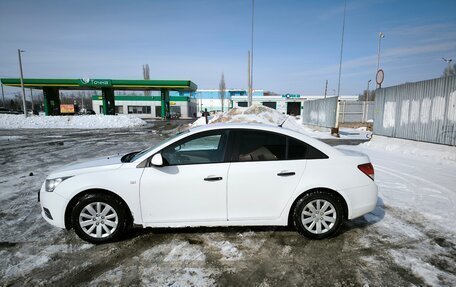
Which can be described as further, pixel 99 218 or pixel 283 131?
pixel 283 131

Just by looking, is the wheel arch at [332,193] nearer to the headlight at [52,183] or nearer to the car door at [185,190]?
the car door at [185,190]

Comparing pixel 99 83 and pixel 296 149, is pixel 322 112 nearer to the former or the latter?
pixel 296 149

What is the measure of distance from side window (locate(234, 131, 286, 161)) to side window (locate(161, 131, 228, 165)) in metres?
0.26

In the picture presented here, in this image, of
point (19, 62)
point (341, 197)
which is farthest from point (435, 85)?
point (19, 62)

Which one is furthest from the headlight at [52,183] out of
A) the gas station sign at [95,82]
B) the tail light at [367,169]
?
the gas station sign at [95,82]

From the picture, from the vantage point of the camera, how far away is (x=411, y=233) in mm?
3859

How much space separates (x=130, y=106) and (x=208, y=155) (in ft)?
207

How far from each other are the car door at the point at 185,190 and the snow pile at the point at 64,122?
93.4ft

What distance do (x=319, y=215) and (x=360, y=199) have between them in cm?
64

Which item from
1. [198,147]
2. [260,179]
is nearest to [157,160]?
[198,147]

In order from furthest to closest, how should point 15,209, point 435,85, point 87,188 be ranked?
point 435,85 → point 15,209 → point 87,188

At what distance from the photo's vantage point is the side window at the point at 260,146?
3.60 meters

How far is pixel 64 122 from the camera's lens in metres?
29.2

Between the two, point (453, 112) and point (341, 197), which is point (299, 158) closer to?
point (341, 197)
